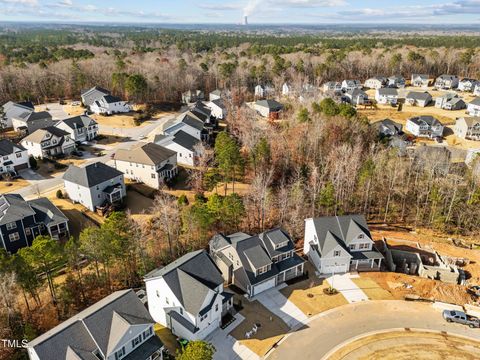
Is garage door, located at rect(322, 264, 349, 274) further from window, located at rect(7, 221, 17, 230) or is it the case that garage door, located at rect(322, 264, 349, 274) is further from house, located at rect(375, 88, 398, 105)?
house, located at rect(375, 88, 398, 105)

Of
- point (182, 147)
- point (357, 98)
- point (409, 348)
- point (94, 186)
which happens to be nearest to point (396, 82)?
point (357, 98)

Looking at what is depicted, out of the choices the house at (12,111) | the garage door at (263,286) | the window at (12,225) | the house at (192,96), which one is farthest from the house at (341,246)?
the house at (12,111)

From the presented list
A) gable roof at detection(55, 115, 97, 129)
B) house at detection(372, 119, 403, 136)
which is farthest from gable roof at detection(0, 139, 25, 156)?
house at detection(372, 119, 403, 136)

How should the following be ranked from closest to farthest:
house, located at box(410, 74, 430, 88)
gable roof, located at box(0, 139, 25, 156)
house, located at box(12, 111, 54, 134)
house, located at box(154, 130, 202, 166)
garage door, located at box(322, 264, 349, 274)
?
1. garage door, located at box(322, 264, 349, 274)
2. gable roof, located at box(0, 139, 25, 156)
3. house, located at box(154, 130, 202, 166)
4. house, located at box(12, 111, 54, 134)
5. house, located at box(410, 74, 430, 88)

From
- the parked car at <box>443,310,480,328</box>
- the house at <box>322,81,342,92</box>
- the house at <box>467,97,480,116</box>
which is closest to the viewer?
the parked car at <box>443,310,480,328</box>

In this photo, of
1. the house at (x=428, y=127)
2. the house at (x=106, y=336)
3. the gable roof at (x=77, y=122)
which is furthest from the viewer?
the house at (x=428, y=127)

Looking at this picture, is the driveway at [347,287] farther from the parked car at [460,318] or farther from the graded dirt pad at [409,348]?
the parked car at [460,318]
